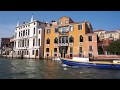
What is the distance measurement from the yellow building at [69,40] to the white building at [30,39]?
1136mm

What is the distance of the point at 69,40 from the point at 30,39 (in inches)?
314

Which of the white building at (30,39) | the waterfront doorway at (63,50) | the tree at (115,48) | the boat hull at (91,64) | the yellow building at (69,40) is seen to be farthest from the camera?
the white building at (30,39)

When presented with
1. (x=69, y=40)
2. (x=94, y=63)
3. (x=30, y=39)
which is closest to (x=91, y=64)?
Answer: (x=94, y=63)

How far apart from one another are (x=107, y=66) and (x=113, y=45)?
837cm

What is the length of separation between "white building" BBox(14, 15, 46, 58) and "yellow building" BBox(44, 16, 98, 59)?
1.14 metres

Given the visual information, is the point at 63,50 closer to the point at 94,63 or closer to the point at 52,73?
the point at 94,63

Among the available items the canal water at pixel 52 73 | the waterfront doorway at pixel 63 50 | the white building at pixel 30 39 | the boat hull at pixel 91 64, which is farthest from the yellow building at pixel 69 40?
the canal water at pixel 52 73

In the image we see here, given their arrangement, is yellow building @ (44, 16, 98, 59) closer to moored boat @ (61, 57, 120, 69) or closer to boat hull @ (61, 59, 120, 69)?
moored boat @ (61, 57, 120, 69)

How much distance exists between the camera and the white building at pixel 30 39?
28.0 meters

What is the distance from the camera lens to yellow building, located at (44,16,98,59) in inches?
902

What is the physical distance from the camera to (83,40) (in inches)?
933

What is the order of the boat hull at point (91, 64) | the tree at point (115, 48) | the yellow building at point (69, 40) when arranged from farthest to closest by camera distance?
the yellow building at point (69, 40)
the tree at point (115, 48)
the boat hull at point (91, 64)

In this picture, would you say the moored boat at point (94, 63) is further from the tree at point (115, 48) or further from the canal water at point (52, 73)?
the tree at point (115, 48)
